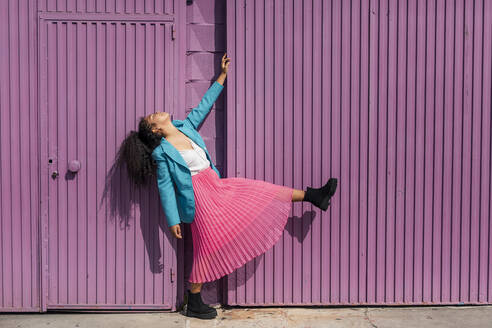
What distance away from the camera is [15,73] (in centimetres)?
392

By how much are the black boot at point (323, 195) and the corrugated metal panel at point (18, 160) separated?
2093mm

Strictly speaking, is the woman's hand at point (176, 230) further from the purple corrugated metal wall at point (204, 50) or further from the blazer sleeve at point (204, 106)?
the blazer sleeve at point (204, 106)

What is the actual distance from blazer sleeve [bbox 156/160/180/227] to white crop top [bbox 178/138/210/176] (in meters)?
0.16

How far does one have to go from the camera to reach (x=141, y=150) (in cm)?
383

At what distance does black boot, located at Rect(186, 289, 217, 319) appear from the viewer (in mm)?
3891

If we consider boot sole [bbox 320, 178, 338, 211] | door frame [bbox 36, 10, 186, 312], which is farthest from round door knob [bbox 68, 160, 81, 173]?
boot sole [bbox 320, 178, 338, 211]

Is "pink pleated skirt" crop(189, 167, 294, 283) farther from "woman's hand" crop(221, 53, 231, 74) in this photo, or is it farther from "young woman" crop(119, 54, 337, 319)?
"woman's hand" crop(221, 53, 231, 74)

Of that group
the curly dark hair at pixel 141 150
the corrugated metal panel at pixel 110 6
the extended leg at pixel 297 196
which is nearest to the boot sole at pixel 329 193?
the extended leg at pixel 297 196

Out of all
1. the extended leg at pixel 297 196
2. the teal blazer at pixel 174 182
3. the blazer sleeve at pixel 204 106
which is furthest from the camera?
the blazer sleeve at pixel 204 106

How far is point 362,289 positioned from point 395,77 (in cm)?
168

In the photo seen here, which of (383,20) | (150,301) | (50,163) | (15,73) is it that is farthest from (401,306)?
(15,73)

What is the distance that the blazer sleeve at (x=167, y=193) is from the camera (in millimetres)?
3699

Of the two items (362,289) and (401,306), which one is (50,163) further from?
(401,306)

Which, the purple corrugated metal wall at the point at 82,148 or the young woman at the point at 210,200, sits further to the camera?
the purple corrugated metal wall at the point at 82,148
